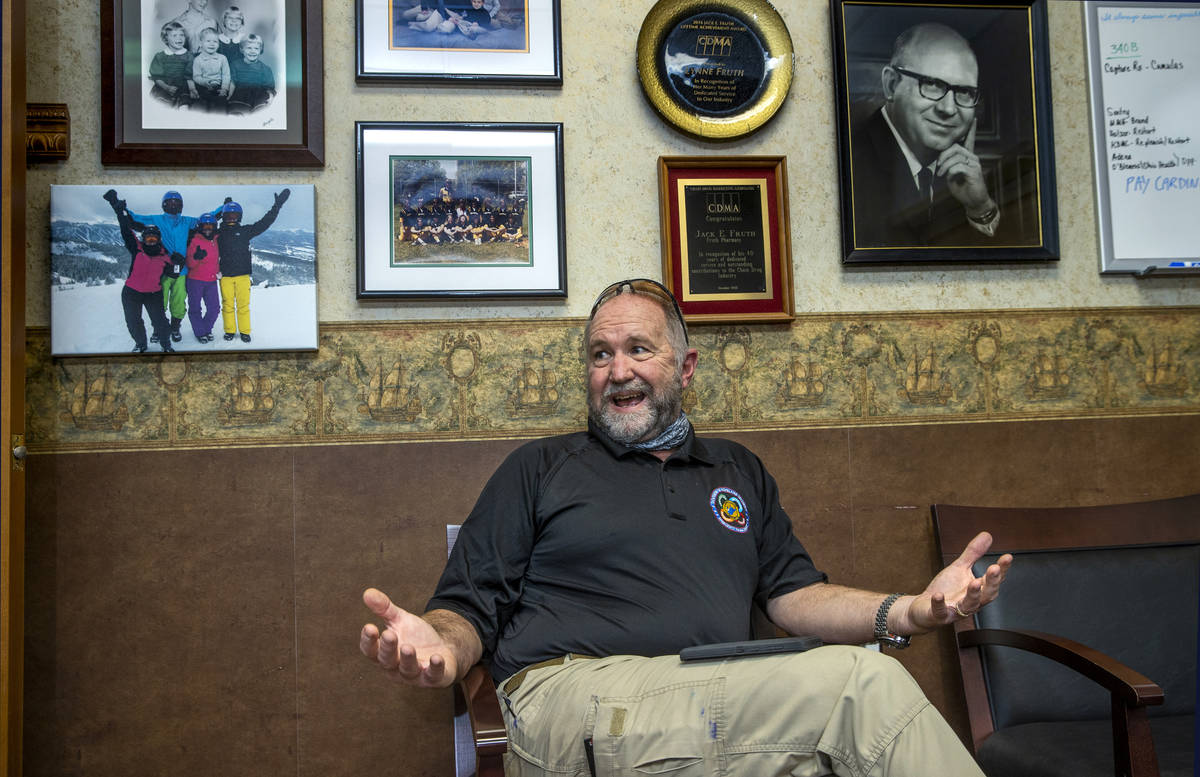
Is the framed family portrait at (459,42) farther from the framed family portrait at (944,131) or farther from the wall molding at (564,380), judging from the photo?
the framed family portrait at (944,131)

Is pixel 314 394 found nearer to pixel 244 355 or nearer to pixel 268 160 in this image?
pixel 244 355

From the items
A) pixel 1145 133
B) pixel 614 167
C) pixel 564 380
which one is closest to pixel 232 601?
pixel 564 380

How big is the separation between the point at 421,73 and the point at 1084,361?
2.18 metres

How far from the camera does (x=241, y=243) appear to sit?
250 cm

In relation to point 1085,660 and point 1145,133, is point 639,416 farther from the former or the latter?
point 1145,133

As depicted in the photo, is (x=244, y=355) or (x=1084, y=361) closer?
(x=244, y=355)

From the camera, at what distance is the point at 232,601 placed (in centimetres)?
243

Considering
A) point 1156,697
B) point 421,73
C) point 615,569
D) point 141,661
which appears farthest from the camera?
point 421,73

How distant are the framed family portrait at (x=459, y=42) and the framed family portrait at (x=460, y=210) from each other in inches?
6.0

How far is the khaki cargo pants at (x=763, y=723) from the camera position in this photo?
152 centimetres

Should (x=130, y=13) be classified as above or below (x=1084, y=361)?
above

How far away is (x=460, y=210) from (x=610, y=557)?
44.4 inches

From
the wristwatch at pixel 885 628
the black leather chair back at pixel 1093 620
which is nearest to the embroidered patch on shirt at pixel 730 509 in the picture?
the wristwatch at pixel 885 628

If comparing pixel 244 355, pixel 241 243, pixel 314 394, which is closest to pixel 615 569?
pixel 314 394
